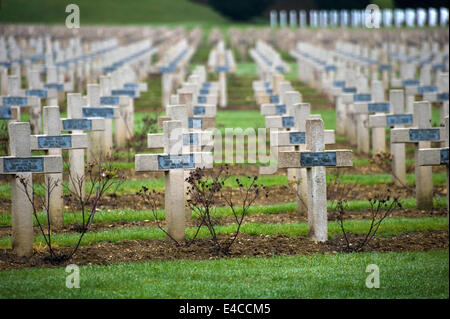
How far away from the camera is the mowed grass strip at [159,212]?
11.1 metres

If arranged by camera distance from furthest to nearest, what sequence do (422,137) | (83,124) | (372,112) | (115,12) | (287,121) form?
(115,12) → (372,112) → (287,121) → (83,124) → (422,137)

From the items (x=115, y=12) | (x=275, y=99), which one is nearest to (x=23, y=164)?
(x=275, y=99)

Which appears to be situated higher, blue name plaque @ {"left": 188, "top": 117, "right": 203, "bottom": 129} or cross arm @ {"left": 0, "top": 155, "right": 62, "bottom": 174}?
blue name plaque @ {"left": 188, "top": 117, "right": 203, "bottom": 129}

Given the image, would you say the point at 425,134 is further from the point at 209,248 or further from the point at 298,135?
the point at 209,248

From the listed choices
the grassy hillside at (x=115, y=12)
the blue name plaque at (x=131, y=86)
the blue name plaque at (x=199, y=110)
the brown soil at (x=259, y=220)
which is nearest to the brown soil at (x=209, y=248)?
the brown soil at (x=259, y=220)

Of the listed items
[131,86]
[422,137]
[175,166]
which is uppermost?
[131,86]

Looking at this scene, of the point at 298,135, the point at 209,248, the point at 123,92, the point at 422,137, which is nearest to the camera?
the point at 209,248

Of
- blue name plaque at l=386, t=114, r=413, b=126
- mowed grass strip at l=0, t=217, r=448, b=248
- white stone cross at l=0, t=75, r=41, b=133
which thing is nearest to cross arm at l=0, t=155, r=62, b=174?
mowed grass strip at l=0, t=217, r=448, b=248

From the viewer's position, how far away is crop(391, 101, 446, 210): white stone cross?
34.2 feet

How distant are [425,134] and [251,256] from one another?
268 cm

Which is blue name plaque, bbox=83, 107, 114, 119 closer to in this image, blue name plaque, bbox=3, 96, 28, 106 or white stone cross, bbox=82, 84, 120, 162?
white stone cross, bbox=82, 84, 120, 162

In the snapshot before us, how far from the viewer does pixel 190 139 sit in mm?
10016

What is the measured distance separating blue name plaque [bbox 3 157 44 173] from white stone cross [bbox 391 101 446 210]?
4.01 m
